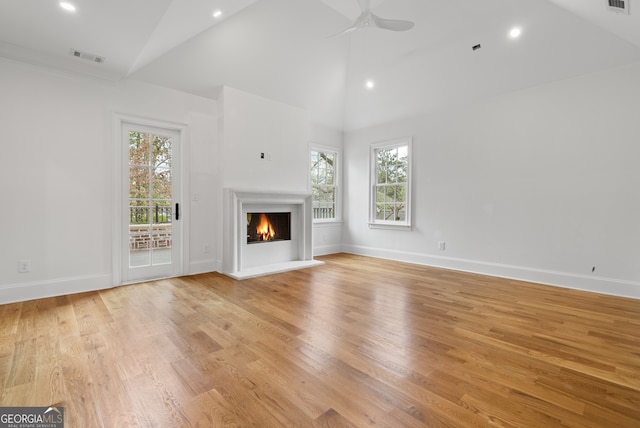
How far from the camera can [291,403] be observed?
159 centimetres

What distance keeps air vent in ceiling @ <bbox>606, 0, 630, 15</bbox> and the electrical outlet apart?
6304 mm

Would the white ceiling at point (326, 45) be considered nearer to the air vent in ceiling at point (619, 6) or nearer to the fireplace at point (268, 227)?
the air vent in ceiling at point (619, 6)

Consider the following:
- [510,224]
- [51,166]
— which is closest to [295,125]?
[51,166]

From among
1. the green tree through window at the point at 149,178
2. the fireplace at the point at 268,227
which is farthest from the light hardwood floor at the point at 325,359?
the fireplace at the point at 268,227

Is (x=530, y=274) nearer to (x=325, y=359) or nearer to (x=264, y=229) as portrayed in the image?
(x=325, y=359)

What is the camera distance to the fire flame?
16.8 ft

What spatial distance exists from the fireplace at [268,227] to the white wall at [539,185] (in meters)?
2.23

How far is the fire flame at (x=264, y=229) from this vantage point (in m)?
5.12

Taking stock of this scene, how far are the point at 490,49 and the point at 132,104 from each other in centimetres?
483

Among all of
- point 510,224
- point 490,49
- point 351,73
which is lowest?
point 510,224

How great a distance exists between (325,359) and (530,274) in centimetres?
365

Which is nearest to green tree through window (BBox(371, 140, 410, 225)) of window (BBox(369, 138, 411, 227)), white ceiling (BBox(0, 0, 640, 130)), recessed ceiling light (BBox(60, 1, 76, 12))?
window (BBox(369, 138, 411, 227))

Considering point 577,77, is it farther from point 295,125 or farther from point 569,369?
point 295,125

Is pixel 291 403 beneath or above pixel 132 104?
beneath
